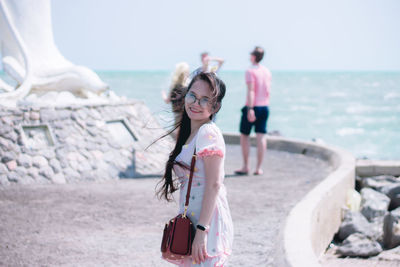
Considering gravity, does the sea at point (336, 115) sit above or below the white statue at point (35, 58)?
below

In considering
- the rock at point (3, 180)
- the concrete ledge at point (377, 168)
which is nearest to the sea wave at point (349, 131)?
the concrete ledge at point (377, 168)

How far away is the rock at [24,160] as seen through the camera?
729cm

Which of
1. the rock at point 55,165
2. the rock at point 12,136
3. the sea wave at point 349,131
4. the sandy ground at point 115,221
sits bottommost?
the sea wave at point 349,131

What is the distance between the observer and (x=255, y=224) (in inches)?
217

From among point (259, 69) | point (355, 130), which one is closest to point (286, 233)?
point (259, 69)

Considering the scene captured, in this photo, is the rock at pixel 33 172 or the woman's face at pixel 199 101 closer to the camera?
the woman's face at pixel 199 101

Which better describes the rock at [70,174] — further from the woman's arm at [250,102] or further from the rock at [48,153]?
the woman's arm at [250,102]

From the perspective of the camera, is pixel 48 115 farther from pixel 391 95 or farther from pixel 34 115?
pixel 391 95

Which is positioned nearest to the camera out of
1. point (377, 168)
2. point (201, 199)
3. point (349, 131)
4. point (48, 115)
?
point (201, 199)

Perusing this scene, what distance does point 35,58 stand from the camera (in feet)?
30.3

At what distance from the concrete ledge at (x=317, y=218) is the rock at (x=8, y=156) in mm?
4028

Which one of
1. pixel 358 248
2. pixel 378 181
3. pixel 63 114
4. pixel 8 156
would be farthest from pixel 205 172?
pixel 378 181

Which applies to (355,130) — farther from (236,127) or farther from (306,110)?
(306,110)

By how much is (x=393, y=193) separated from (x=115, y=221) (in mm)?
4520
